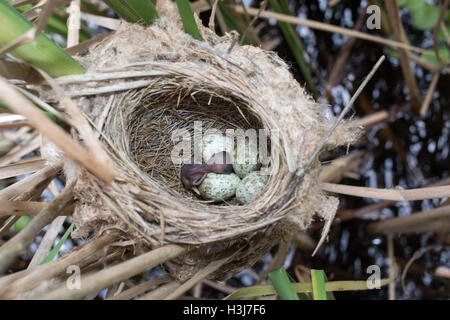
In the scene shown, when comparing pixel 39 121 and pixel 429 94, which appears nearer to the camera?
pixel 39 121

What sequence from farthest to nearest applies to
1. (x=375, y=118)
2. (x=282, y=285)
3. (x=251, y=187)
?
1. (x=375, y=118)
2. (x=251, y=187)
3. (x=282, y=285)

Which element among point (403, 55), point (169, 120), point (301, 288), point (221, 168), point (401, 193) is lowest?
point (301, 288)

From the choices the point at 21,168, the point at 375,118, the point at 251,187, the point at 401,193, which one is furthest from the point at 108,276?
the point at 375,118

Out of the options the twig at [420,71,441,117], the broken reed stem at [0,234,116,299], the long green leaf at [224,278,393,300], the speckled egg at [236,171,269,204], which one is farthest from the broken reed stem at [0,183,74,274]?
the twig at [420,71,441,117]

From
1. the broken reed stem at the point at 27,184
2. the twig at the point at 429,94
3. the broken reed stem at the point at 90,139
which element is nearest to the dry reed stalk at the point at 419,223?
the twig at the point at 429,94

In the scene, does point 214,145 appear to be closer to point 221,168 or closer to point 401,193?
point 221,168

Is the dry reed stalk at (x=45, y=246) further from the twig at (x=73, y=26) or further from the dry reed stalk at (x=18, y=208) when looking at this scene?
the twig at (x=73, y=26)

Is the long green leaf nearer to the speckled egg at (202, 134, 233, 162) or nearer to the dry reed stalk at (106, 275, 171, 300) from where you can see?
the dry reed stalk at (106, 275, 171, 300)
